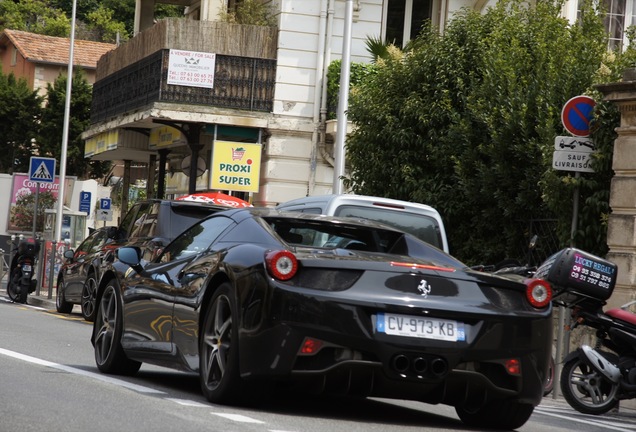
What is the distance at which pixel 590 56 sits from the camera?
20.3 metres

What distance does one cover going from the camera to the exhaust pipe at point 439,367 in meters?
8.04

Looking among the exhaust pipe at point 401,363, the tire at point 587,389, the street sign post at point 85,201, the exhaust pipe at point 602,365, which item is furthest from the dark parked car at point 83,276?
the street sign post at point 85,201

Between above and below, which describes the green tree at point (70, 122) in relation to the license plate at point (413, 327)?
above

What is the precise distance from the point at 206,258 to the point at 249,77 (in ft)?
80.6

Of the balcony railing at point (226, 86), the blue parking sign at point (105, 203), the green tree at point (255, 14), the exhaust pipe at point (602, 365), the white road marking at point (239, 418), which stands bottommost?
the white road marking at point (239, 418)

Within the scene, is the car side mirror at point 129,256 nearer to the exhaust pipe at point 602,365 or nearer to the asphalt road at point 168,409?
the asphalt road at point 168,409

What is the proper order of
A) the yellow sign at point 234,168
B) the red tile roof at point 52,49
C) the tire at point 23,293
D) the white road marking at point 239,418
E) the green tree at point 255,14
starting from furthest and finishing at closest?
the red tile roof at point 52,49 → the green tree at point 255,14 → the yellow sign at point 234,168 → the tire at point 23,293 → the white road marking at point 239,418

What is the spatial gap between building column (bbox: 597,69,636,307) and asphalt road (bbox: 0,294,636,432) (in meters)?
3.53

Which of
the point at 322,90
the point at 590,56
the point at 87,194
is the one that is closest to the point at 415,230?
the point at 590,56

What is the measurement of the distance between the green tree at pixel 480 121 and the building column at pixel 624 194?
53 centimetres

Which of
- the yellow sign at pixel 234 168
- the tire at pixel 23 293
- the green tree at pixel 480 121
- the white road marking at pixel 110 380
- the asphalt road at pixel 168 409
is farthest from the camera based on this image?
the yellow sign at pixel 234 168

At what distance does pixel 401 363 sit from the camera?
803cm

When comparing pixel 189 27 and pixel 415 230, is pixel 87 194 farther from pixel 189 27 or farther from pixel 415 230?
pixel 415 230

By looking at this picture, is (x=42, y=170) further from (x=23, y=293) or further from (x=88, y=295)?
(x=88, y=295)
